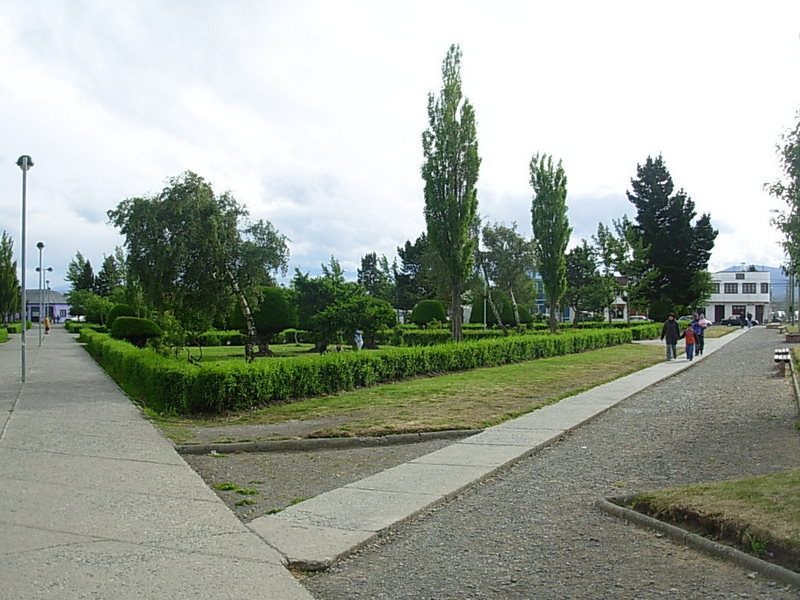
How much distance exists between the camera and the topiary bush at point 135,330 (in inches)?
1270

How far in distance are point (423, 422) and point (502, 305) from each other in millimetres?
42855

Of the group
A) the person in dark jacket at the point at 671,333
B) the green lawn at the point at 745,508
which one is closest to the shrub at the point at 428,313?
the person in dark jacket at the point at 671,333

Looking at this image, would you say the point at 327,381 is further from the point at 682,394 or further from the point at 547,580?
the point at 547,580

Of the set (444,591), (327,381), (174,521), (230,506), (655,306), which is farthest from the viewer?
(655,306)

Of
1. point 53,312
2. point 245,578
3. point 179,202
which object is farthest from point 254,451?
point 53,312

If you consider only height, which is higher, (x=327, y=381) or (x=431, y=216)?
(x=431, y=216)

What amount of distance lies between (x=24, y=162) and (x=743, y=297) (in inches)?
4358

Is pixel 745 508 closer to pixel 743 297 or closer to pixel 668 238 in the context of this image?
pixel 668 238

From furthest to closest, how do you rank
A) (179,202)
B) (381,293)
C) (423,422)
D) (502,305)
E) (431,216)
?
(381,293), (502,305), (431,216), (179,202), (423,422)

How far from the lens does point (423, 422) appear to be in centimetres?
1081

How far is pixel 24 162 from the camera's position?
56.7 feet

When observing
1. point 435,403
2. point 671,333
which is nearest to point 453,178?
point 671,333

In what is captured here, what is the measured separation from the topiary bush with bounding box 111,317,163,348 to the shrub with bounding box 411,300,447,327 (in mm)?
19897

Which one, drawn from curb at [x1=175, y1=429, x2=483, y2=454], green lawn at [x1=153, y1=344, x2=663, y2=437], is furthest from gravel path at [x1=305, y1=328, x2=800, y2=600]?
green lawn at [x1=153, y1=344, x2=663, y2=437]
